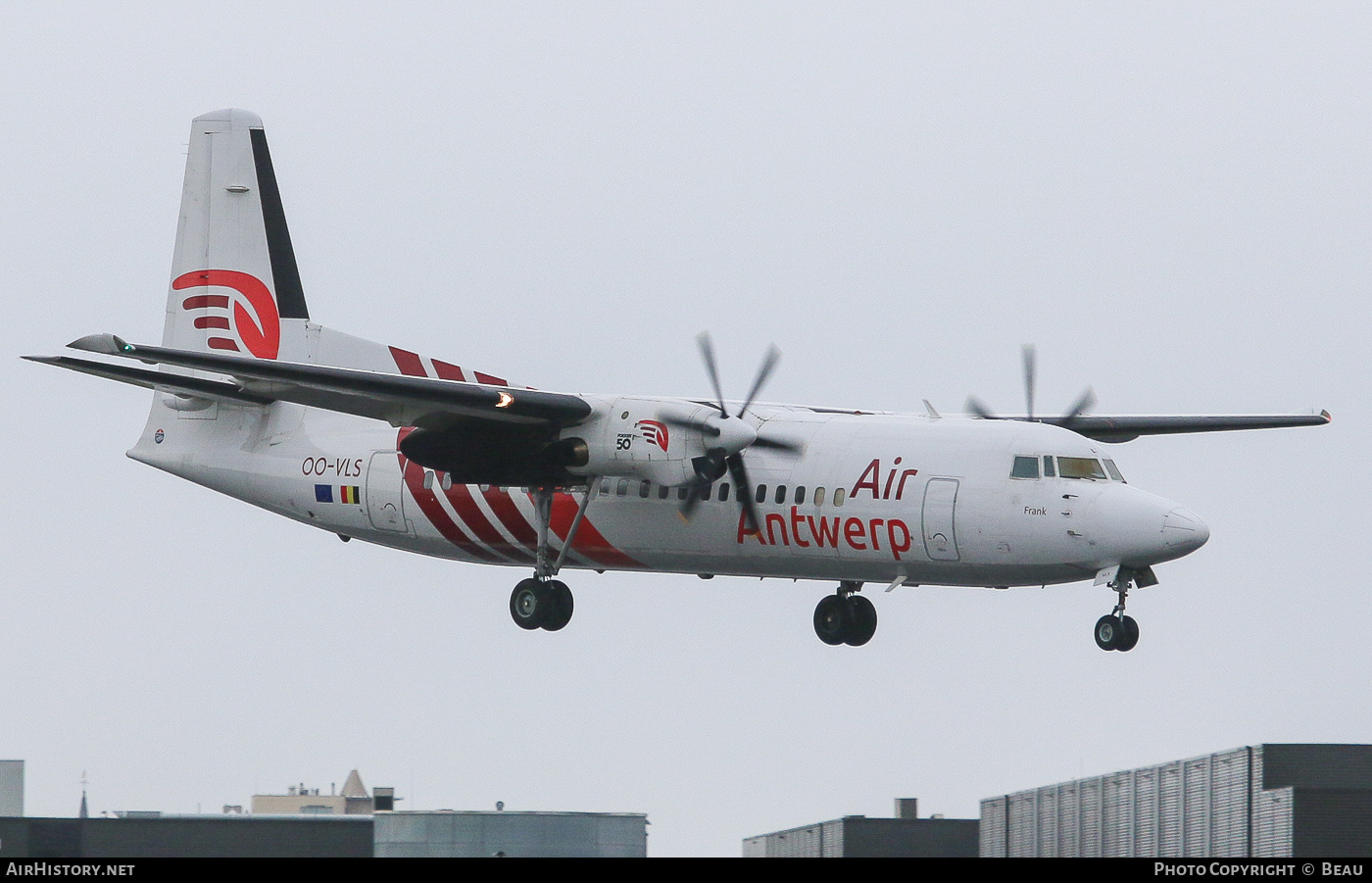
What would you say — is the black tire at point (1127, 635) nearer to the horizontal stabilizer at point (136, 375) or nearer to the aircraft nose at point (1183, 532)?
the aircraft nose at point (1183, 532)

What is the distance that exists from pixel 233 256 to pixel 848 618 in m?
11.9

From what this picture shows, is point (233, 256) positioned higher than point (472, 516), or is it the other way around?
point (233, 256)

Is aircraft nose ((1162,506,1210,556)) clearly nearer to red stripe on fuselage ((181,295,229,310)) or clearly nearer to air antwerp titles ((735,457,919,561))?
air antwerp titles ((735,457,919,561))

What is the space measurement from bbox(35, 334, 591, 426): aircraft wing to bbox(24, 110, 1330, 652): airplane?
0.13 feet

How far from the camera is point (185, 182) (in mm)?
35812

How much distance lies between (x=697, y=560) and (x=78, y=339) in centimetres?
903

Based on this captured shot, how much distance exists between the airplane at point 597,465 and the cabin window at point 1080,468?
1.5 inches

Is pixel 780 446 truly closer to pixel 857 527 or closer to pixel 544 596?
pixel 857 527

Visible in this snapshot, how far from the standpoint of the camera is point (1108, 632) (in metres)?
26.9

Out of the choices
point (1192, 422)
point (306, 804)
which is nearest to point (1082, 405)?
point (1192, 422)

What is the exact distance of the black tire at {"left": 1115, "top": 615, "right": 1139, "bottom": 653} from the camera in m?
26.7

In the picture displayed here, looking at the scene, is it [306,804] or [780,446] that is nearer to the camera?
[780,446]

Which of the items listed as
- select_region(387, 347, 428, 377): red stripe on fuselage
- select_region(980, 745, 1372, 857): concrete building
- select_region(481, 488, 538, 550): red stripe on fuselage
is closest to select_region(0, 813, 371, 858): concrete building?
select_region(481, 488, 538, 550): red stripe on fuselage
